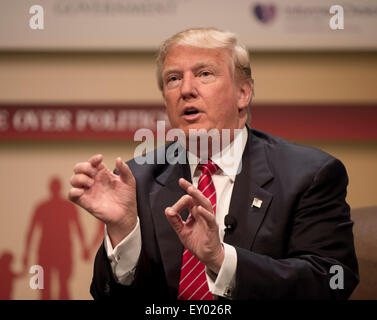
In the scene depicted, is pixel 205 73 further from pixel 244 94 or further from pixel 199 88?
pixel 244 94

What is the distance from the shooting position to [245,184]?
5.85ft

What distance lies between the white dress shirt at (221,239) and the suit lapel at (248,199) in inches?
1.7

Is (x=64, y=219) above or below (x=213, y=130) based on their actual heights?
below

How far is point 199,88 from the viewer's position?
185 cm

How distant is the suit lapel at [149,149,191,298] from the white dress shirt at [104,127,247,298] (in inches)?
2.9

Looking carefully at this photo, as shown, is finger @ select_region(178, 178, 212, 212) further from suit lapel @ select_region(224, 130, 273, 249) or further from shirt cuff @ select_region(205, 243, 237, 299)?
suit lapel @ select_region(224, 130, 273, 249)

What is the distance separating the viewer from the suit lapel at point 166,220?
67.7 inches

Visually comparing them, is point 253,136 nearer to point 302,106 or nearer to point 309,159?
point 309,159

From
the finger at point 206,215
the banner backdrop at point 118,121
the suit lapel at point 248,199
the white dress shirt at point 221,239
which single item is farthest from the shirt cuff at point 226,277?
the banner backdrop at point 118,121

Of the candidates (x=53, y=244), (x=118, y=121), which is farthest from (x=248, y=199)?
(x=53, y=244)

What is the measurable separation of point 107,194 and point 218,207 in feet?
1.45

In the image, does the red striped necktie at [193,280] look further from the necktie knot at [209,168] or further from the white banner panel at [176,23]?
the white banner panel at [176,23]

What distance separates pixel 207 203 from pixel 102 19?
69.7 inches

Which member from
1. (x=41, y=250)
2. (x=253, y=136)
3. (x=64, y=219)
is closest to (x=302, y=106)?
(x=253, y=136)
